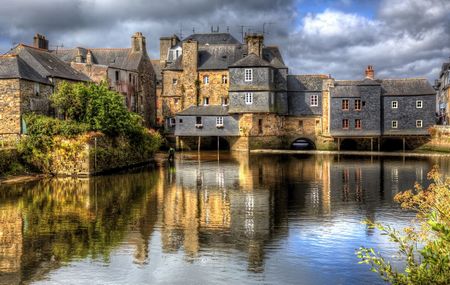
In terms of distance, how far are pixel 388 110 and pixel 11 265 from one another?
194 ft

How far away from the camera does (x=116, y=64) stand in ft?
244

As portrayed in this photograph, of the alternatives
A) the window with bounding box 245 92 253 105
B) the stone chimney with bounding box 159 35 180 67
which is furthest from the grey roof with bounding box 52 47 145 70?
the window with bounding box 245 92 253 105

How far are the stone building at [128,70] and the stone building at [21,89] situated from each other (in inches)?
524

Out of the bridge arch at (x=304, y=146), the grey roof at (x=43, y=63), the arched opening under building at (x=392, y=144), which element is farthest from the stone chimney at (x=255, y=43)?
the grey roof at (x=43, y=63)

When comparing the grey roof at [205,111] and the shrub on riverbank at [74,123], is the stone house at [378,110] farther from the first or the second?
the shrub on riverbank at [74,123]

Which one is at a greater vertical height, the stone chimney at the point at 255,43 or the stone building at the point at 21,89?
the stone chimney at the point at 255,43

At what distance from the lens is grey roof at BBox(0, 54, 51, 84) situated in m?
42.7

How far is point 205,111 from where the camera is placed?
70562mm

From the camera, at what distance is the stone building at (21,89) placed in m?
42.6

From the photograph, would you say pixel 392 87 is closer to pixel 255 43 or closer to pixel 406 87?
pixel 406 87

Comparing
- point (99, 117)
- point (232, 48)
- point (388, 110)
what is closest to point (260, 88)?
point (232, 48)

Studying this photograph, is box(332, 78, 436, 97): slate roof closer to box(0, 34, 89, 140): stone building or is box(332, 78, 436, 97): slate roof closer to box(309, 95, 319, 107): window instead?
box(309, 95, 319, 107): window

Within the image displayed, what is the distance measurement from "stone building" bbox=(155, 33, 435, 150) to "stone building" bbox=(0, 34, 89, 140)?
78.2 ft

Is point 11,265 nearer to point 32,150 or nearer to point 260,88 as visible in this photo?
point 32,150
